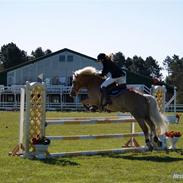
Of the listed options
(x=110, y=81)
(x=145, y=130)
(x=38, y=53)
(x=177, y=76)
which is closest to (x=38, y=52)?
(x=38, y=53)

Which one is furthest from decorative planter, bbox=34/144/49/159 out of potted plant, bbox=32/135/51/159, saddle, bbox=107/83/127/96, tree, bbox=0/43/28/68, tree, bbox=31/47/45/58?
tree, bbox=31/47/45/58

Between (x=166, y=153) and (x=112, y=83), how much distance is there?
2372 millimetres

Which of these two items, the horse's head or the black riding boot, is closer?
the black riding boot

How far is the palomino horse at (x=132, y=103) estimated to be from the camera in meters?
A: 12.9

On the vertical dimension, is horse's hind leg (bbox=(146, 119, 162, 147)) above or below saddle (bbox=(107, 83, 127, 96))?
below

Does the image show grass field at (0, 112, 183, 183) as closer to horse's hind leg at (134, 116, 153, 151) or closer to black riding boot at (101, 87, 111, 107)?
horse's hind leg at (134, 116, 153, 151)

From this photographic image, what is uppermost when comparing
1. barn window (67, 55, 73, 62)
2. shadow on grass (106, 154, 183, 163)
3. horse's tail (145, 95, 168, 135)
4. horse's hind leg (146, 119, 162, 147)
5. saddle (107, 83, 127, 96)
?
barn window (67, 55, 73, 62)

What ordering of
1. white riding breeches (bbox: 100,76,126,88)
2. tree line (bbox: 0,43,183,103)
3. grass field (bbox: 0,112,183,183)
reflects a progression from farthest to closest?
tree line (bbox: 0,43,183,103)
white riding breeches (bbox: 100,76,126,88)
grass field (bbox: 0,112,183,183)

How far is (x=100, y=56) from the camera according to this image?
1273cm

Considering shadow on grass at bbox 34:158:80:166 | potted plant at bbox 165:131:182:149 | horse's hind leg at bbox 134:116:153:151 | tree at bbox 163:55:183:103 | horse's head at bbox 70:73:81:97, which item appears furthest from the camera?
tree at bbox 163:55:183:103

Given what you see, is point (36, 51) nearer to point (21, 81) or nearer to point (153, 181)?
point (21, 81)

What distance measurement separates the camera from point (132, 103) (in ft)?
42.4

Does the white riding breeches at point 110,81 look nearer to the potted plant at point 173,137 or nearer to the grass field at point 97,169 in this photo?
the grass field at point 97,169

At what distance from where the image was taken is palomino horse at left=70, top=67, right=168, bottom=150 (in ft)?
42.4
